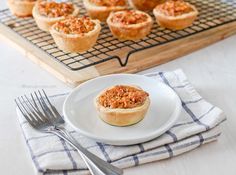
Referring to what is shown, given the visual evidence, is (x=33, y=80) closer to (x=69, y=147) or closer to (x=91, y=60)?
(x=91, y=60)

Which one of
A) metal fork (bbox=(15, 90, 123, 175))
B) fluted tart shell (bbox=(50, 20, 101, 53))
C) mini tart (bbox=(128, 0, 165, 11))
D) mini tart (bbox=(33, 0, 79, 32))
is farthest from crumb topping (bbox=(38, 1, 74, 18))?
metal fork (bbox=(15, 90, 123, 175))

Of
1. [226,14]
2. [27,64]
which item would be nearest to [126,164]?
[27,64]

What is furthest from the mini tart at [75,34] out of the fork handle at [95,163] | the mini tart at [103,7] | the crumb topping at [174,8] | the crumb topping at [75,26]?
the fork handle at [95,163]

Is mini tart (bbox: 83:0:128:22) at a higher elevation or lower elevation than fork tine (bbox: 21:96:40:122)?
lower

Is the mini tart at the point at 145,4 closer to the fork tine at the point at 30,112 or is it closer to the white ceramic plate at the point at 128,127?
the white ceramic plate at the point at 128,127

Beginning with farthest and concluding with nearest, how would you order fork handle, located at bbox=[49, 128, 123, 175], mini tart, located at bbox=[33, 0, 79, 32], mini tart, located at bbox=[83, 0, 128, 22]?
1. mini tart, located at bbox=[83, 0, 128, 22]
2. mini tart, located at bbox=[33, 0, 79, 32]
3. fork handle, located at bbox=[49, 128, 123, 175]

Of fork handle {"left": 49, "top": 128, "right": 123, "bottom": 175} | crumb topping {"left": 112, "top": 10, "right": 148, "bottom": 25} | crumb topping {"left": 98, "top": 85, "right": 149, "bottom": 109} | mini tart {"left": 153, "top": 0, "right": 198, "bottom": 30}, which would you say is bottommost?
mini tart {"left": 153, "top": 0, "right": 198, "bottom": 30}

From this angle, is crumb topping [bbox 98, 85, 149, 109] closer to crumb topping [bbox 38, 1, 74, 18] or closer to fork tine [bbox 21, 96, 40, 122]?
fork tine [bbox 21, 96, 40, 122]

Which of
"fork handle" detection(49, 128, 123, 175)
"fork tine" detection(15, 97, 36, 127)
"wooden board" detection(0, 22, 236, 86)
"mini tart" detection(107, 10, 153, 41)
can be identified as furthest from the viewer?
"mini tart" detection(107, 10, 153, 41)
